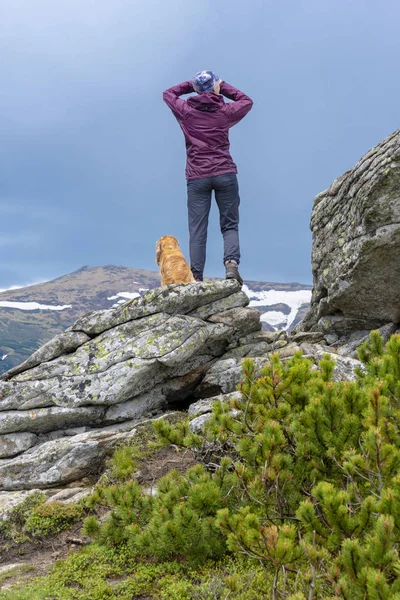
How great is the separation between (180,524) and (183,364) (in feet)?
21.6

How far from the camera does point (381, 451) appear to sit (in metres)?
4.13

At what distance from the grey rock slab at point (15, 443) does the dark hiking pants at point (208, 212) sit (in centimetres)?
648

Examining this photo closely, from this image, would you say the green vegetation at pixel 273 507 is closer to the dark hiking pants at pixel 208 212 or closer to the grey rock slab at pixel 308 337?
the grey rock slab at pixel 308 337

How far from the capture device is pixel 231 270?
42.4 ft

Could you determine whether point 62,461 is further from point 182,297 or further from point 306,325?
point 306,325

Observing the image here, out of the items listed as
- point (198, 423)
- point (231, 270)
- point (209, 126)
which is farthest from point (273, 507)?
point (209, 126)

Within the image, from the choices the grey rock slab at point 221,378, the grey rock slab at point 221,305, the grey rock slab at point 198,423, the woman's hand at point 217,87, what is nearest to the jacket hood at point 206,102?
the woman's hand at point 217,87

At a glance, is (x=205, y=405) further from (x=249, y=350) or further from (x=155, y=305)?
(x=155, y=305)

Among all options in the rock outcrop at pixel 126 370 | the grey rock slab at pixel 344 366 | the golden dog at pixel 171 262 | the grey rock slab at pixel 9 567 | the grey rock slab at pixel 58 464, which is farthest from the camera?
the golden dog at pixel 171 262

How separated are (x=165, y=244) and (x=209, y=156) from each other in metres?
3.12

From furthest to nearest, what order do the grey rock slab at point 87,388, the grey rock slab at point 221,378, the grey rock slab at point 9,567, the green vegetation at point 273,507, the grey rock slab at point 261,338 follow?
1. the grey rock slab at point 261,338
2. the grey rock slab at point 221,378
3. the grey rock slab at point 87,388
4. the grey rock slab at point 9,567
5. the green vegetation at point 273,507

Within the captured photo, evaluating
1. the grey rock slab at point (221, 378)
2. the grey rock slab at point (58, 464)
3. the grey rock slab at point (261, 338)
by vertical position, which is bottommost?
the grey rock slab at point (58, 464)

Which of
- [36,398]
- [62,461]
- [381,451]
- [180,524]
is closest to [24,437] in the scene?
[36,398]

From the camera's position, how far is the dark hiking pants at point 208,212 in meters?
12.9
